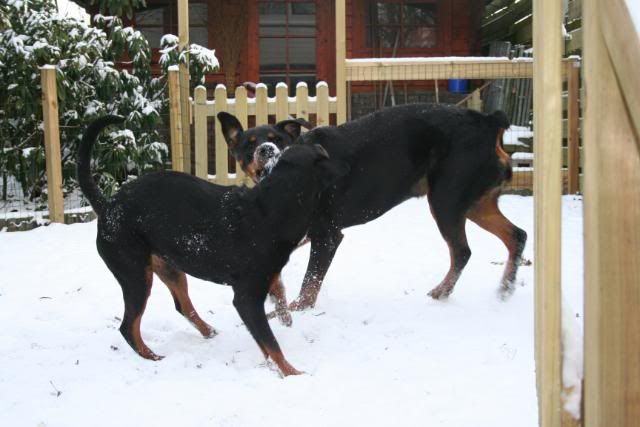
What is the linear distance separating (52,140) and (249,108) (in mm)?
2347

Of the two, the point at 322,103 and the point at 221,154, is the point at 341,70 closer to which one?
the point at 322,103

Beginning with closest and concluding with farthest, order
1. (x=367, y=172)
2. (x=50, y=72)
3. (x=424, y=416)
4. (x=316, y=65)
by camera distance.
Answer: (x=424, y=416) < (x=367, y=172) < (x=50, y=72) < (x=316, y=65)

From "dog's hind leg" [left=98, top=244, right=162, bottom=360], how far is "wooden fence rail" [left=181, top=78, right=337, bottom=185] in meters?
4.83

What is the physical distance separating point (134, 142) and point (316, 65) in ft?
19.3

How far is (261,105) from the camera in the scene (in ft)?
27.8

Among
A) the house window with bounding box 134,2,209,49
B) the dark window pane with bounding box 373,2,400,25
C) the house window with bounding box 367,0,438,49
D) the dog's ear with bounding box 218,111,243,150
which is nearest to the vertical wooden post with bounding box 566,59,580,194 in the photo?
the dog's ear with bounding box 218,111,243,150

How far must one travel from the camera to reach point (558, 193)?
173cm

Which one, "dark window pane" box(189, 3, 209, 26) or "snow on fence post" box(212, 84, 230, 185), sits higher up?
"dark window pane" box(189, 3, 209, 26)

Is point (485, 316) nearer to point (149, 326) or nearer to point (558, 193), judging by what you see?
point (149, 326)

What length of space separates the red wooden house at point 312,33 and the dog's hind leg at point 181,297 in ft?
33.0

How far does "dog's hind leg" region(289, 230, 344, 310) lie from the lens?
4.34 metres

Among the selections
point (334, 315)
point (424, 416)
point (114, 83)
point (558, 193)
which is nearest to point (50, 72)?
point (114, 83)

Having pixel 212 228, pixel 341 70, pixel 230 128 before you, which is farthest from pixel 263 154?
pixel 341 70

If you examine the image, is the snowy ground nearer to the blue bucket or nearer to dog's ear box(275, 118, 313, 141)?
dog's ear box(275, 118, 313, 141)
